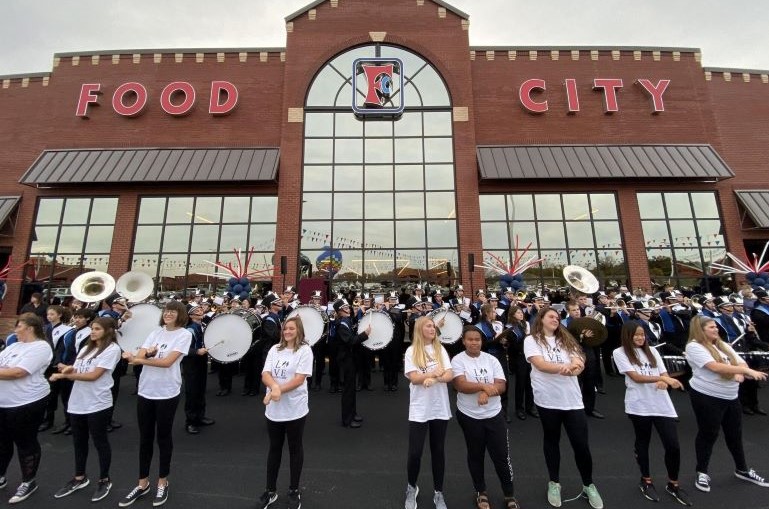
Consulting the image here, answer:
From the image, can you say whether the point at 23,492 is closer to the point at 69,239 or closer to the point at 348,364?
the point at 348,364

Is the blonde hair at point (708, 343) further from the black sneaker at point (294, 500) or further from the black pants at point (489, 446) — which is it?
the black sneaker at point (294, 500)

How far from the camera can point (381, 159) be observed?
15445 millimetres

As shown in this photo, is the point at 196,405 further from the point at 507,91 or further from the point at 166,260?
the point at 507,91

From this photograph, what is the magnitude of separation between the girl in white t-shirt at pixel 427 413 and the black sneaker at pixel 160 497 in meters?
2.57

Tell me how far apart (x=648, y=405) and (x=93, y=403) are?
5.95m

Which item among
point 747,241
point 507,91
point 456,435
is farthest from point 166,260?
point 747,241

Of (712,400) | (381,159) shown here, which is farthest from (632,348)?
(381,159)

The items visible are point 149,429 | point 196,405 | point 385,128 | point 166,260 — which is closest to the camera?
point 149,429

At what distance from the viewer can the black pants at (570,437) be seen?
3.49 m

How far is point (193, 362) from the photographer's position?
235 inches

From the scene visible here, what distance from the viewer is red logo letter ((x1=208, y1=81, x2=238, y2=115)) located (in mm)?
15367

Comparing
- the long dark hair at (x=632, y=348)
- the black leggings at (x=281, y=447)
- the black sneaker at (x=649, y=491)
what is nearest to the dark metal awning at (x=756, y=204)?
the long dark hair at (x=632, y=348)

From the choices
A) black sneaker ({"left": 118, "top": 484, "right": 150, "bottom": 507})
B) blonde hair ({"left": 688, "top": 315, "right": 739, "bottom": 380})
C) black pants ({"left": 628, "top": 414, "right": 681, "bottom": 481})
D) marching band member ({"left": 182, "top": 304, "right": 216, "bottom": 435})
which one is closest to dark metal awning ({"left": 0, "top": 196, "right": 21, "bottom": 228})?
marching band member ({"left": 182, "top": 304, "right": 216, "bottom": 435})

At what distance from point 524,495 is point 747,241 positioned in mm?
18081
